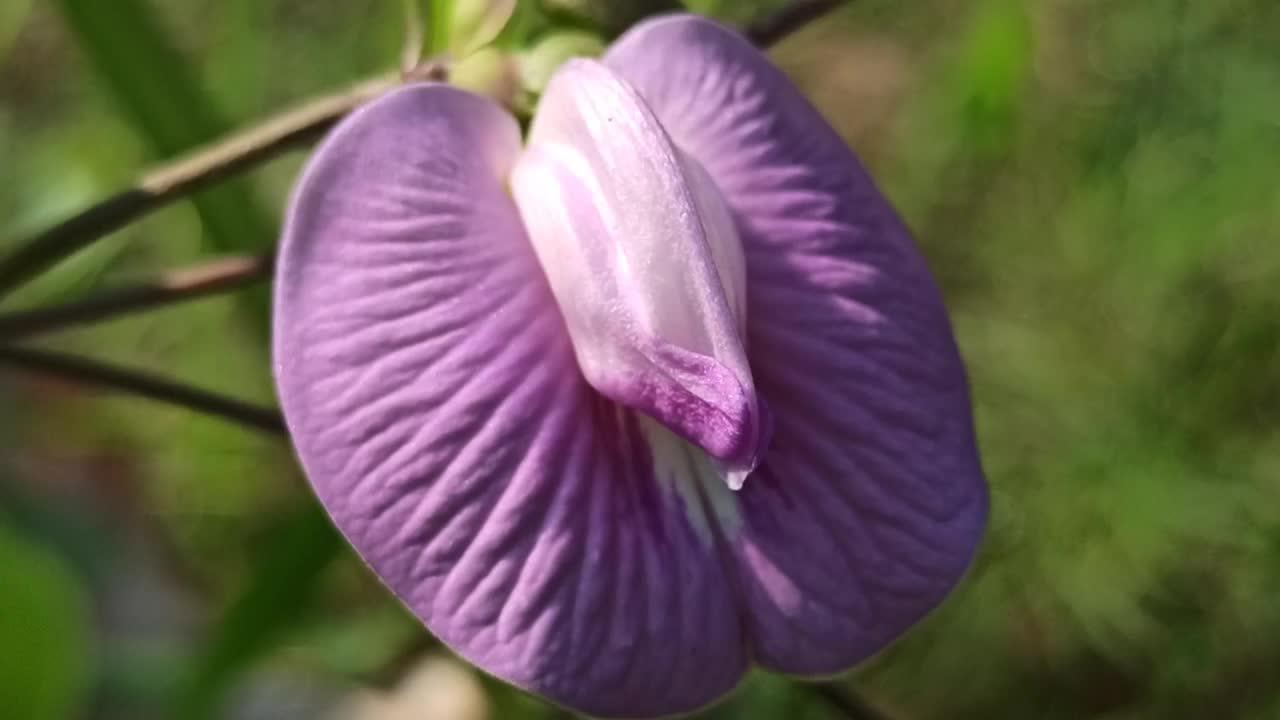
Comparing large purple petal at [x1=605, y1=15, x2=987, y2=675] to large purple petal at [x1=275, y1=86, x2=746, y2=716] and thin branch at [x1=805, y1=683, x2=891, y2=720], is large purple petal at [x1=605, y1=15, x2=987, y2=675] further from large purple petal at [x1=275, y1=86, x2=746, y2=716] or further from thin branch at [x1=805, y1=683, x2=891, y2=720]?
thin branch at [x1=805, y1=683, x2=891, y2=720]

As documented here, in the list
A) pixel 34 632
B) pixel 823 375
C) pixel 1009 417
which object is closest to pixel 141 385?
pixel 34 632

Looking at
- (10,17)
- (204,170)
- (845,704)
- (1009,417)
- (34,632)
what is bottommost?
(1009,417)

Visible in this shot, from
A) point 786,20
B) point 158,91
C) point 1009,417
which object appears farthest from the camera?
point 1009,417

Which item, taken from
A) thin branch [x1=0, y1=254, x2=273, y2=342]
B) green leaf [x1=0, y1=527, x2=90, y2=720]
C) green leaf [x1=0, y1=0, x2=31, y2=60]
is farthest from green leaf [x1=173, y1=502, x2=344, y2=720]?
green leaf [x1=0, y1=0, x2=31, y2=60]

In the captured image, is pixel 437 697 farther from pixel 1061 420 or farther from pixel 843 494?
pixel 843 494

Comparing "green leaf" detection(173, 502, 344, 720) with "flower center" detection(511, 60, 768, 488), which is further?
"green leaf" detection(173, 502, 344, 720)

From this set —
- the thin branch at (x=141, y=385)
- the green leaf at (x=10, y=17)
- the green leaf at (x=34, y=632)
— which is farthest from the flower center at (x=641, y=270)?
the green leaf at (x=10, y=17)

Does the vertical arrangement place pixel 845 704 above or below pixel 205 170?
below

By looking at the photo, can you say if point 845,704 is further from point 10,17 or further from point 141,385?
point 10,17
